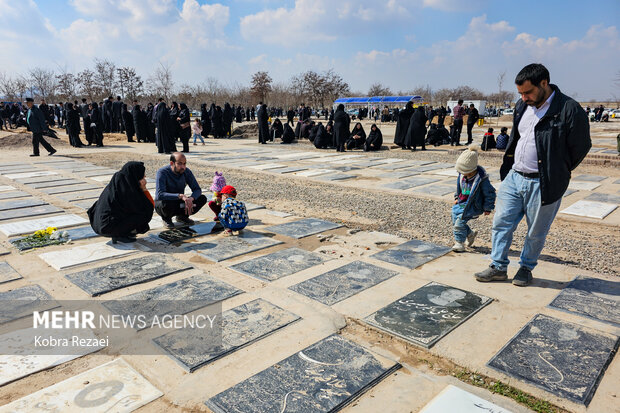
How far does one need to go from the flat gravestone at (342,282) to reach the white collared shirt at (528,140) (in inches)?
55.2

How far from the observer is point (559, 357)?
7.85 ft

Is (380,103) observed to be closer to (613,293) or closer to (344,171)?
(344,171)

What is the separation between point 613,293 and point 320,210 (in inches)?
148

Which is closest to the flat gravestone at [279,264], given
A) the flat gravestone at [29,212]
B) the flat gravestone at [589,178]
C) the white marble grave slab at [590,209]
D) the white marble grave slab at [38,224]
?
the white marble grave slab at [38,224]

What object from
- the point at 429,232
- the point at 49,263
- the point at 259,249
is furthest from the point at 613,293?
the point at 49,263

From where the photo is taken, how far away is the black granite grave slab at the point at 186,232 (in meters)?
4.65

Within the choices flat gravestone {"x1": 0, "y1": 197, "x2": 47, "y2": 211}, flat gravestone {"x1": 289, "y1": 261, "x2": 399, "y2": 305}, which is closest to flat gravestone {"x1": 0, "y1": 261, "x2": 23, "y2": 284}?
flat gravestone {"x1": 289, "y1": 261, "x2": 399, "y2": 305}

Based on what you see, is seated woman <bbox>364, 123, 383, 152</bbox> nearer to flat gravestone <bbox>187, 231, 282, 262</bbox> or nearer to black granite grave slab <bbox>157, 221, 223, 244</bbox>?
black granite grave slab <bbox>157, 221, 223, 244</bbox>

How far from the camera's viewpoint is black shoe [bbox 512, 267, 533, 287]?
3.34m

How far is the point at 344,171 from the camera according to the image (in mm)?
9891

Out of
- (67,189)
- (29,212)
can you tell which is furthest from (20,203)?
(67,189)

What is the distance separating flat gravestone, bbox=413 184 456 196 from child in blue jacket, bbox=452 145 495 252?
10.5 ft

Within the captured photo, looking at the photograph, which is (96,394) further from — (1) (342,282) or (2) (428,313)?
(2) (428,313)

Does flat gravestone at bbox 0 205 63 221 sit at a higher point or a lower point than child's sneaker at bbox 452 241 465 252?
higher
